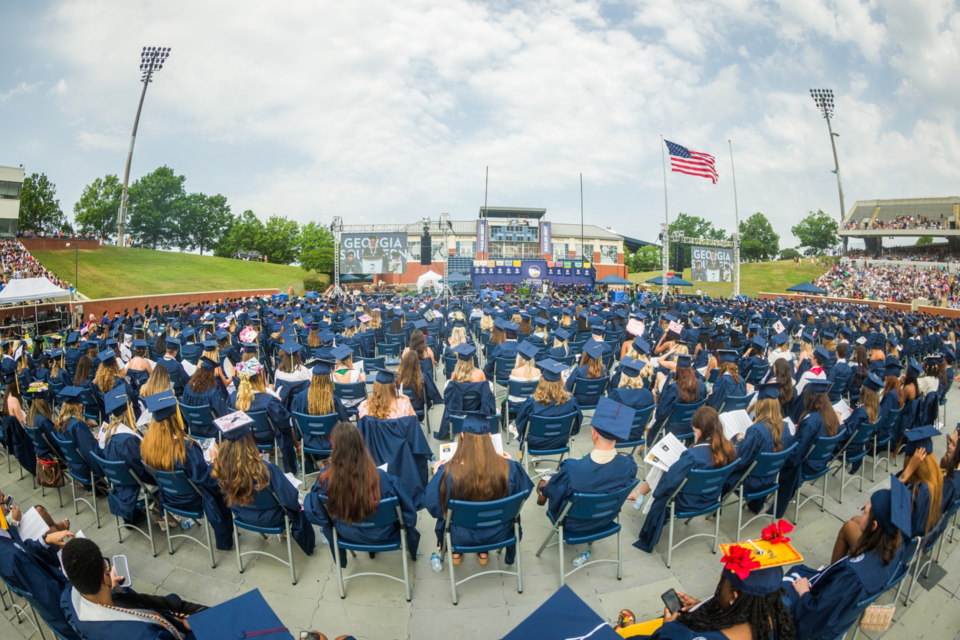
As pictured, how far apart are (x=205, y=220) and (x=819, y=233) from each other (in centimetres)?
8155

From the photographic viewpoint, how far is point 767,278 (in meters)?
Result: 44.2

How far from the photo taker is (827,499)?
4.91 m

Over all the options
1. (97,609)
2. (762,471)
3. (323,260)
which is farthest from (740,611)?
(323,260)

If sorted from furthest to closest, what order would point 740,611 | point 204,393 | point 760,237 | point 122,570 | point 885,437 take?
point 760,237 → point 885,437 → point 204,393 → point 122,570 → point 740,611

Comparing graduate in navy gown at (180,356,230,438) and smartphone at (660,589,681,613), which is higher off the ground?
graduate in navy gown at (180,356,230,438)

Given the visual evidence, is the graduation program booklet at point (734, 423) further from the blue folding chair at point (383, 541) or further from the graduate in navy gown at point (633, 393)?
the blue folding chair at point (383, 541)

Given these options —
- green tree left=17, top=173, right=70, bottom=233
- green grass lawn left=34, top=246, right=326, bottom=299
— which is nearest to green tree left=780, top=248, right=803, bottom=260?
green grass lawn left=34, top=246, right=326, bottom=299

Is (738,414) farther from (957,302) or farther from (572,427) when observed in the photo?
(957,302)

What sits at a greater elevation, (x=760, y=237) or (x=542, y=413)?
(x=760, y=237)

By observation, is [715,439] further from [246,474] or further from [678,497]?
[246,474]

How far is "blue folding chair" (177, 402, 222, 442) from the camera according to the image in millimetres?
5230

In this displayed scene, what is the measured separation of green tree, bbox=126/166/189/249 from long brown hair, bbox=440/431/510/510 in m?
65.5

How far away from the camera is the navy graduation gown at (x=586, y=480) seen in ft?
10.8

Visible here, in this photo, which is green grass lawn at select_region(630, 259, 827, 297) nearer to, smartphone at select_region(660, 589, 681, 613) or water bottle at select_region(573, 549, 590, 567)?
water bottle at select_region(573, 549, 590, 567)
